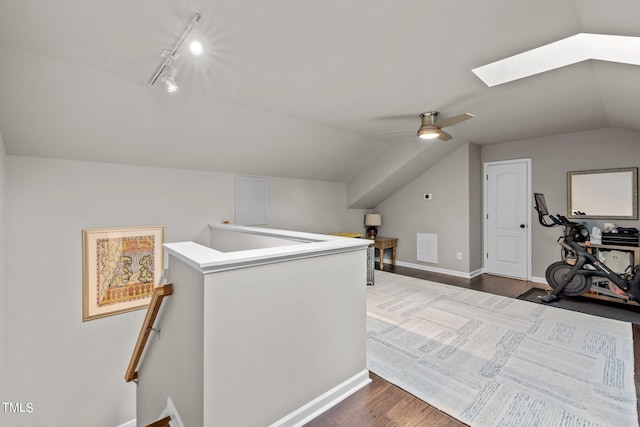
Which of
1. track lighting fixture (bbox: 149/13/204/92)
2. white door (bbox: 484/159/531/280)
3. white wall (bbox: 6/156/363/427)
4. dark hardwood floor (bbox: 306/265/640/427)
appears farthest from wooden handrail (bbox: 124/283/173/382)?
white door (bbox: 484/159/531/280)

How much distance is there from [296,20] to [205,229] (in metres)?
3.19

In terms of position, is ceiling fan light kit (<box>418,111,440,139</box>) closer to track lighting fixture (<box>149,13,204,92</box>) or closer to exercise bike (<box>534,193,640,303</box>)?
exercise bike (<box>534,193,640,303</box>)

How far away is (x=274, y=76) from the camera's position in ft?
8.12

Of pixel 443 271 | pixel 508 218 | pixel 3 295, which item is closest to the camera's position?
pixel 3 295

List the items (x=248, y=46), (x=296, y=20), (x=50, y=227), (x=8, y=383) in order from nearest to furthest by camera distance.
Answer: (x=296, y=20)
(x=248, y=46)
(x=8, y=383)
(x=50, y=227)

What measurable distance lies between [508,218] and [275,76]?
15.5 feet

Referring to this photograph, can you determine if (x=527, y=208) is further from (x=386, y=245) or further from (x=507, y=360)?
(x=507, y=360)

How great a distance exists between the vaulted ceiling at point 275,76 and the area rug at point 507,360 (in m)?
2.32

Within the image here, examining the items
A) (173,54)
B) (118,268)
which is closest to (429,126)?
(173,54)

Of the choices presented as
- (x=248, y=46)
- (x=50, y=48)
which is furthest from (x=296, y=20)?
(x=50, y=48)

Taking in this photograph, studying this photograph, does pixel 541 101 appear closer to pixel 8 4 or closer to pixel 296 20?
pixel 296 20

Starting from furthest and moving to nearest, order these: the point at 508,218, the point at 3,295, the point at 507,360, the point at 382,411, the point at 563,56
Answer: the point at 508,218 < the point at 3,295 < the point at 507,360 < the point at 563,56 < the point at 382,411

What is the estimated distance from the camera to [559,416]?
1.80m

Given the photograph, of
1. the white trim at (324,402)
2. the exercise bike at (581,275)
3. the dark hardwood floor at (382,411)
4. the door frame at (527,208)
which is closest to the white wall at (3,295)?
the white trim at (324,402)
